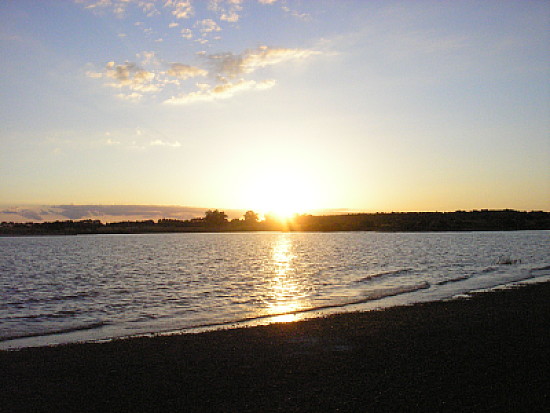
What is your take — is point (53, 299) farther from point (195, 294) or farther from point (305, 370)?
point (305, 370)

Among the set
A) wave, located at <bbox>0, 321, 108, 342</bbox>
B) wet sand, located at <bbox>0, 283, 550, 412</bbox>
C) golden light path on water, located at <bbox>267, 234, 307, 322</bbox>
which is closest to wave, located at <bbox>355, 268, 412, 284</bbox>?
golden light path on water, located at <bbox>267, 234, 307, 322</bbox>

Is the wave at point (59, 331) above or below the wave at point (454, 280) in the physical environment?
below

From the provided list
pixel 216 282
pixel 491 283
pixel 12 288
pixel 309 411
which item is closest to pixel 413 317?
pixel 309 411

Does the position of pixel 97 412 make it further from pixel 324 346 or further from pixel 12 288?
pixel 12 288

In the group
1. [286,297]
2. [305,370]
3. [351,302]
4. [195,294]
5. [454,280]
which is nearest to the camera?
[305,370]

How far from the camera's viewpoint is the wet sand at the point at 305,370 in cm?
931

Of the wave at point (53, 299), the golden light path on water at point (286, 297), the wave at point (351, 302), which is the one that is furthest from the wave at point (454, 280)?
the wave at point (53, 299)

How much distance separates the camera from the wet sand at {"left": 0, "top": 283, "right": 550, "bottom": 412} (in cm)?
931

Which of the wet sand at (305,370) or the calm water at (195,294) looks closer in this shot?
the wet sand at (305,370)

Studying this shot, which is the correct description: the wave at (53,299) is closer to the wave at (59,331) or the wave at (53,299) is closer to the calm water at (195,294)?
the calm water at (195,294)

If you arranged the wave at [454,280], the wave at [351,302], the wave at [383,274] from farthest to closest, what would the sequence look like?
the wave at [383,274]
the wave at [454,280]
the wave at [351,302]

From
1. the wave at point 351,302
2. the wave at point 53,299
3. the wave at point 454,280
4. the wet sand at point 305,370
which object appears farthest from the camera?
the wave at point 454,280

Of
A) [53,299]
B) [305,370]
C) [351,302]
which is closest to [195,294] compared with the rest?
[53,299]

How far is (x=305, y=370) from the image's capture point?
11.5m
